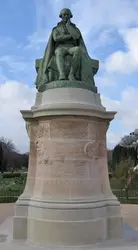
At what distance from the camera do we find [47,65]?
10109 millimetres

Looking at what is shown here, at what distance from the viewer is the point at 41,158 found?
9406mm

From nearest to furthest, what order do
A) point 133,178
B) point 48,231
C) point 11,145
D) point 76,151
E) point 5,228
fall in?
point 48,231, point 76,151, point 5,228, point 133,178, point 11,145

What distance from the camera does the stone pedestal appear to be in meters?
8.66

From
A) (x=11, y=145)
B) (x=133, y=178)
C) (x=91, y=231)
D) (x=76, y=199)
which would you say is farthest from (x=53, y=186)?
(x=11, y=145)

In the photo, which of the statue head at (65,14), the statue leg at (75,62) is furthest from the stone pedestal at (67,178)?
the statue head at (65,14)

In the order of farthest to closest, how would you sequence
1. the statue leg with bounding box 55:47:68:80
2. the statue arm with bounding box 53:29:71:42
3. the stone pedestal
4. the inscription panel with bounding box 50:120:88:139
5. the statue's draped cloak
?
the statue arm with bounding box 53:29:71:42, the statue's draped cloak, the statue leg with bounding box 55:47:68:80, the inscription panel with bounding box 50:120:88:139, the stone pedestal

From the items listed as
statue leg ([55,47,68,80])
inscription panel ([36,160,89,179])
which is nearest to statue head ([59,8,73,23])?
statue leg ([55,47,68,80])

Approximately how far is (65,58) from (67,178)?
3.43 m

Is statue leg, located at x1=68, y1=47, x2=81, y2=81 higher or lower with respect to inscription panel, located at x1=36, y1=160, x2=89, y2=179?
higher

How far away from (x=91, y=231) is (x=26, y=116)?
3552 mm

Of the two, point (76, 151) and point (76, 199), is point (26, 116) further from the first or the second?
point (76, 199)

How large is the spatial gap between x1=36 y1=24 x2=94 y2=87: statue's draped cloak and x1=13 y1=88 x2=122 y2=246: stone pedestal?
0.60m

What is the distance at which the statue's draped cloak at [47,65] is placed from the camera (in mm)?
9955

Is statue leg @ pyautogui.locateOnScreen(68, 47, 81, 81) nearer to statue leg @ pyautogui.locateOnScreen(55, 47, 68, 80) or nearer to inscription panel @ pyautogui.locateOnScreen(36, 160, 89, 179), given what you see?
statue leg @ pyautogui.locateOnScreen(55, 47, 68, 80)
